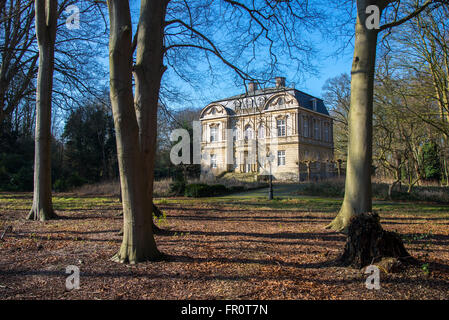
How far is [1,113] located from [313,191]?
16.1m

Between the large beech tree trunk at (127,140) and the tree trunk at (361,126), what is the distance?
481 cm

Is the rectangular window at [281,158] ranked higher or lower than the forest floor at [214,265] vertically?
higher

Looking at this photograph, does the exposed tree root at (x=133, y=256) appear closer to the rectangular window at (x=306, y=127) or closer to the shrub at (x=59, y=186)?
the shrub at (x=59, y=186)

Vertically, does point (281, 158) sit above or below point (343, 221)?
above

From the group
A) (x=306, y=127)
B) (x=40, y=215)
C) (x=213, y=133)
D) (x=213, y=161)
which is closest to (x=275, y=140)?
(x=306, y=127)

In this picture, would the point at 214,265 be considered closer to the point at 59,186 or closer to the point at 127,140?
the point at 127,140

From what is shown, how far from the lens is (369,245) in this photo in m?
4.25

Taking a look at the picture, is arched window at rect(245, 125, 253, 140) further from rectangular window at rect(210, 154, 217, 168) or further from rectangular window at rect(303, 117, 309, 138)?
rectangular window at rect(303, 117, 309, 138)

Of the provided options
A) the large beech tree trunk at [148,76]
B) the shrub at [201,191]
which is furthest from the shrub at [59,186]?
the large beech tree trunk at [148,76]

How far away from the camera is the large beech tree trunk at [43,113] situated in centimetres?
899

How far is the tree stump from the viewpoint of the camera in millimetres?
4176

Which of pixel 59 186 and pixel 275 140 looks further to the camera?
pixel 275 140

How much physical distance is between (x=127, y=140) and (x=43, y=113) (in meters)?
6.14

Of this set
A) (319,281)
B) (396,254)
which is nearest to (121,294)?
(319,281)
